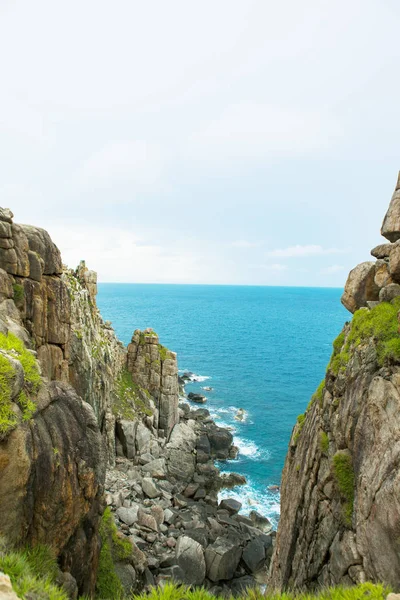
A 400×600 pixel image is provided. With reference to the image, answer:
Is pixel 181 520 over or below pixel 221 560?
below

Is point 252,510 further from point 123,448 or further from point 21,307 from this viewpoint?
point 21,307

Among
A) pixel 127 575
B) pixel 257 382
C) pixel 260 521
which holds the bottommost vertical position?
pixel 260 521

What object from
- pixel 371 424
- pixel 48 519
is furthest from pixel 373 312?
pixel 48 519

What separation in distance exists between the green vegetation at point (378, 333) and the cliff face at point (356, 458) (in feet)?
0.16

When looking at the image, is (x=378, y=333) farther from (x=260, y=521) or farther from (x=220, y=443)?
(x=220, y=443)

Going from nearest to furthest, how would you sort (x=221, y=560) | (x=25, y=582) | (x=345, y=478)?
(x=25, y=582) < (x=345, y=478) < (x=221, y=560)

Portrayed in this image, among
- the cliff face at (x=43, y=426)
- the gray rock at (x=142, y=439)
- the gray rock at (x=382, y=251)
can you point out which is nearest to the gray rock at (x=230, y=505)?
the gray rock at (x=142, y=439)

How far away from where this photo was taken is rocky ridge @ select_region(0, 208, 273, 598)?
46.6 feet

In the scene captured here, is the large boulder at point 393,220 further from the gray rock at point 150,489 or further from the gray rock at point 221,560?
the gray rock at point 150,489

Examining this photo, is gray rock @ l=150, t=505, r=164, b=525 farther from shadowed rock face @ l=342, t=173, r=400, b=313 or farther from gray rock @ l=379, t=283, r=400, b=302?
gray rock @ l=379, t=283, r=400, b=302

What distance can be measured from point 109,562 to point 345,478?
14977mm

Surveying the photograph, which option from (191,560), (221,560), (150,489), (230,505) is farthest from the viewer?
(230,505)

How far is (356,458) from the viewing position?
1725 centimetres

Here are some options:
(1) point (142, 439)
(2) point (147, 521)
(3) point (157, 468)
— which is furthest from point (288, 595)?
(1) point (142, 439)
